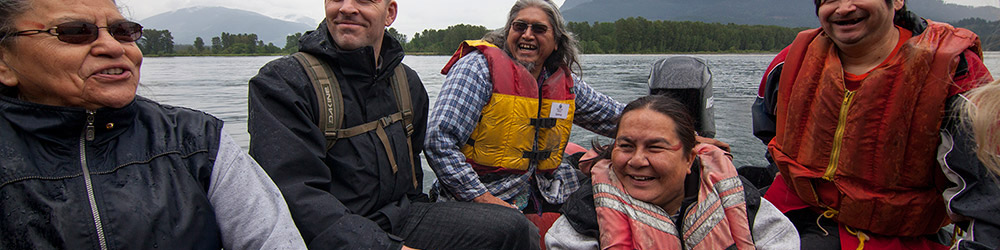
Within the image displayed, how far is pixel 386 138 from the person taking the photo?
205cm

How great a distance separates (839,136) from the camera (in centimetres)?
199

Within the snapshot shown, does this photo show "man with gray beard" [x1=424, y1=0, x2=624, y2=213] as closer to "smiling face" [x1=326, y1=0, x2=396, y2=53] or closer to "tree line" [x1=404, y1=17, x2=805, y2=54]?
"smiling face" [x1=326, y1=0, x2=396, y2=53]

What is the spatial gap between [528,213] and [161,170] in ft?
6.07

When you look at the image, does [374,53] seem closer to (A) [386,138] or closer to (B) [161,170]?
(A) [386,138]

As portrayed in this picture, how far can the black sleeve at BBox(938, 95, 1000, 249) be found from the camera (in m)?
1.59

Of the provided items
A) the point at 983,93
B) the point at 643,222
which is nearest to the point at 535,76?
the point at 643,222

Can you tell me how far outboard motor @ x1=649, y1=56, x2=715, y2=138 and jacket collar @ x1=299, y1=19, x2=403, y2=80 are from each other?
182cm

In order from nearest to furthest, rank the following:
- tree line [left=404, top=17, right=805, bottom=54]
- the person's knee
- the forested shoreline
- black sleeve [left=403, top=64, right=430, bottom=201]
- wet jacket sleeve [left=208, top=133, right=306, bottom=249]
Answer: wet jacket sleeve [left=208, top=133, right=306, bottom=249]
the person's knee
black sleeve [left=403, top=64, right=430, bottom=201]
the forested shoreline
tree line [left=404, top=17, right=805, bottom=54]

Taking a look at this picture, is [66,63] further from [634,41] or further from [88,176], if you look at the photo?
[634,41]

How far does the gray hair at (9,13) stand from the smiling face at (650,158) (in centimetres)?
170

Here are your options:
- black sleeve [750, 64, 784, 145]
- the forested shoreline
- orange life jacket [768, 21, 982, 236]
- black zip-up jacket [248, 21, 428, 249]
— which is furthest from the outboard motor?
the forested shoreline

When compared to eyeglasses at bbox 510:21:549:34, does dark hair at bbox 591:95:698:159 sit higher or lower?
lower

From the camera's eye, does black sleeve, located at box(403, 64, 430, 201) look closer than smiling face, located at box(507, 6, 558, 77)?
Yes

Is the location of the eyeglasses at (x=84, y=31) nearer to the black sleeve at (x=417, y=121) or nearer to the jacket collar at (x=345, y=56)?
the jacket collar at (x=345, y=56)
